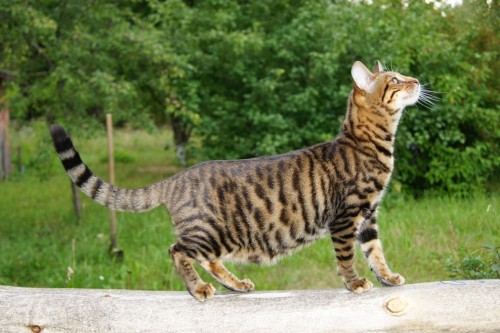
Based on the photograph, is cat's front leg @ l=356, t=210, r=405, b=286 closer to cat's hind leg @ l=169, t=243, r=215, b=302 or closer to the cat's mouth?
the cat's mouth

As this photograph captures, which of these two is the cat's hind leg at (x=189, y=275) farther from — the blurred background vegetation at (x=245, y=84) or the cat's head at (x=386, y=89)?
the blurred background vegetation at (x=245, y=84)

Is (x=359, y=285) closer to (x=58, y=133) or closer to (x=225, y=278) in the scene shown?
(x=225, y=278)

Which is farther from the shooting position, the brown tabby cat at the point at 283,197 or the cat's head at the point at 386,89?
the cat's head at the point at 386,89

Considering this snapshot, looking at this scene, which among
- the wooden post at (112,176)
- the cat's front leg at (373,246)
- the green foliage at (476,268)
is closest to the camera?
the cat's front leg at (373,246)

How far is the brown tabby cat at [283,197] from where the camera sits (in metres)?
3.53

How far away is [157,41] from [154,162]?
8.70 metres

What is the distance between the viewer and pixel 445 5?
10.4 metres

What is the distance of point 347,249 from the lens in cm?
357

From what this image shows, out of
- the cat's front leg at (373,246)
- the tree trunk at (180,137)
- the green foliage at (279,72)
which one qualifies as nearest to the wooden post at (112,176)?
the green foliage at (279,72)

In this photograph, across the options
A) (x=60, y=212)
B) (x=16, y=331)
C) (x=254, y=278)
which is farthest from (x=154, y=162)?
(x=16, y=331)

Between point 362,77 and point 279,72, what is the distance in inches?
230

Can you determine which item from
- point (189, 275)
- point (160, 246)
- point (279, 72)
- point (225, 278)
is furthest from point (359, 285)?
point (279, 72)

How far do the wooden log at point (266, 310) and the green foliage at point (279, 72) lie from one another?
5.75 metres

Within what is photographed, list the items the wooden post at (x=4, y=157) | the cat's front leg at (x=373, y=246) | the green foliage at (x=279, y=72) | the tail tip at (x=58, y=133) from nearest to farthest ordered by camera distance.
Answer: the tail tip at (x=58, y=133) → the cat's front leg at (x=373, y=246) → the green foliage at (x=279, y=72) → the wooden post at (x=4, y=157)
